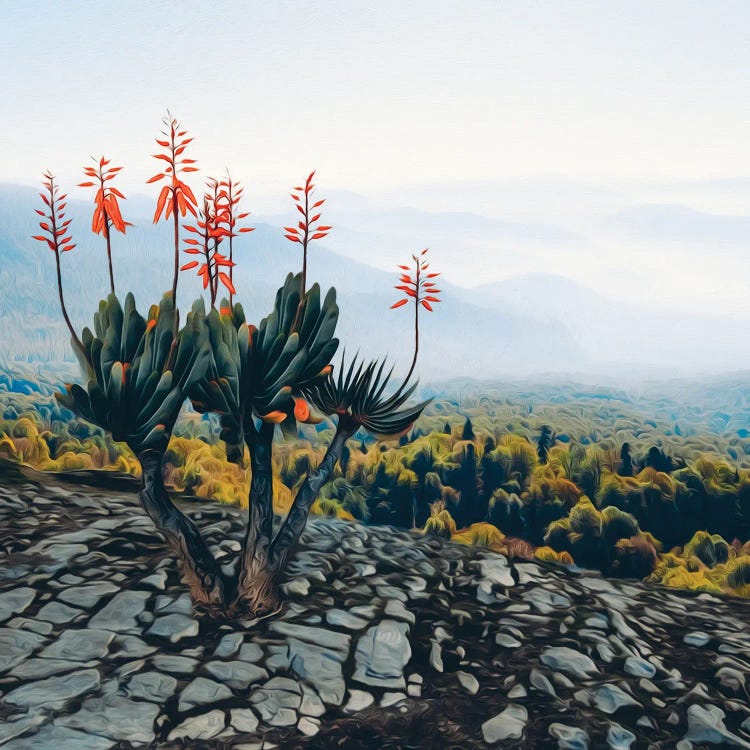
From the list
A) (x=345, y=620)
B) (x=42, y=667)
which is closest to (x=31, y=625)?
(x=42, y=667)

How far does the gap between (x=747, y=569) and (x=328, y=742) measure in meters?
3.70

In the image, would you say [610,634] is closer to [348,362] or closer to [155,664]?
[348,362]

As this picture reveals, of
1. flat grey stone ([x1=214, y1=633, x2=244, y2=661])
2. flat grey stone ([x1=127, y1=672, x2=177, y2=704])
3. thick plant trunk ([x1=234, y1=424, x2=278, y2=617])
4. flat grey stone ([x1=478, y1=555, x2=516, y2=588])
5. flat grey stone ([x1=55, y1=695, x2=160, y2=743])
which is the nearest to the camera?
flat grey stone ([x1=55, y1=695, x2=160, y2=743])

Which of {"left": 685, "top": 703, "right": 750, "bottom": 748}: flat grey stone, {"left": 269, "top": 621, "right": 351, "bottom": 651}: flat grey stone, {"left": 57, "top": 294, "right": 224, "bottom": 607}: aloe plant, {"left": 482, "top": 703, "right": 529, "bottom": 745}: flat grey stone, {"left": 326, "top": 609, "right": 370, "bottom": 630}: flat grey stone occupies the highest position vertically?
{"left": 57, "top": 294, "right": 224, "bottom": 607}: aloe plant

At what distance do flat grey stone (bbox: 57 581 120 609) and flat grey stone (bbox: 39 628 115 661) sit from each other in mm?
242

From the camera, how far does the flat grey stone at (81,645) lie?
4188mm

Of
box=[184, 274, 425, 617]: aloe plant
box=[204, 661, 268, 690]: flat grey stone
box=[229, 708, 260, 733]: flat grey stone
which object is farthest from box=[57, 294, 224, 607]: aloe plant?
box=[229, 708, 260, 733]: flat grey stone

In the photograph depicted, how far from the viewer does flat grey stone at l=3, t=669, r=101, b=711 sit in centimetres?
381

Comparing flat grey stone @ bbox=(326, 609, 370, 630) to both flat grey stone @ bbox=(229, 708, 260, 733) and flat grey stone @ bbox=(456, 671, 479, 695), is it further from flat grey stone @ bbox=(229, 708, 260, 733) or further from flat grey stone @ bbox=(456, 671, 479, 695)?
flat grey stone @ bbox=(229, 708, 260, 733)

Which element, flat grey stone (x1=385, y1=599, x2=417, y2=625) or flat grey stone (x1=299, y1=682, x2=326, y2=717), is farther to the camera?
flat grey stone (x1=385, y1=599, x2=417, y2=625)

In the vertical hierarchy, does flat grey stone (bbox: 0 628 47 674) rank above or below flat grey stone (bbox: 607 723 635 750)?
above

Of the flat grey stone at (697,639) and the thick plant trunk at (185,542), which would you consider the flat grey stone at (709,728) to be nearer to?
the flat grey stone at (697,639)

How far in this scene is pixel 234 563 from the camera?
4953 mm

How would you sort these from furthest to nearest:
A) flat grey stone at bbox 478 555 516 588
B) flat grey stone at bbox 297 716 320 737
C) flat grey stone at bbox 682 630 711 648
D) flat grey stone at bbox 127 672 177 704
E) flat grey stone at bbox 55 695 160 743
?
flat grey stone at bbox 478 555 516 588
flat grey stone at bbox 682 630 711 648
flat grey stone at bbox 127 672 177 704
flat grey stone at bbox 297 716 320 737
flat grey stone at bbox 55 695 160 743
